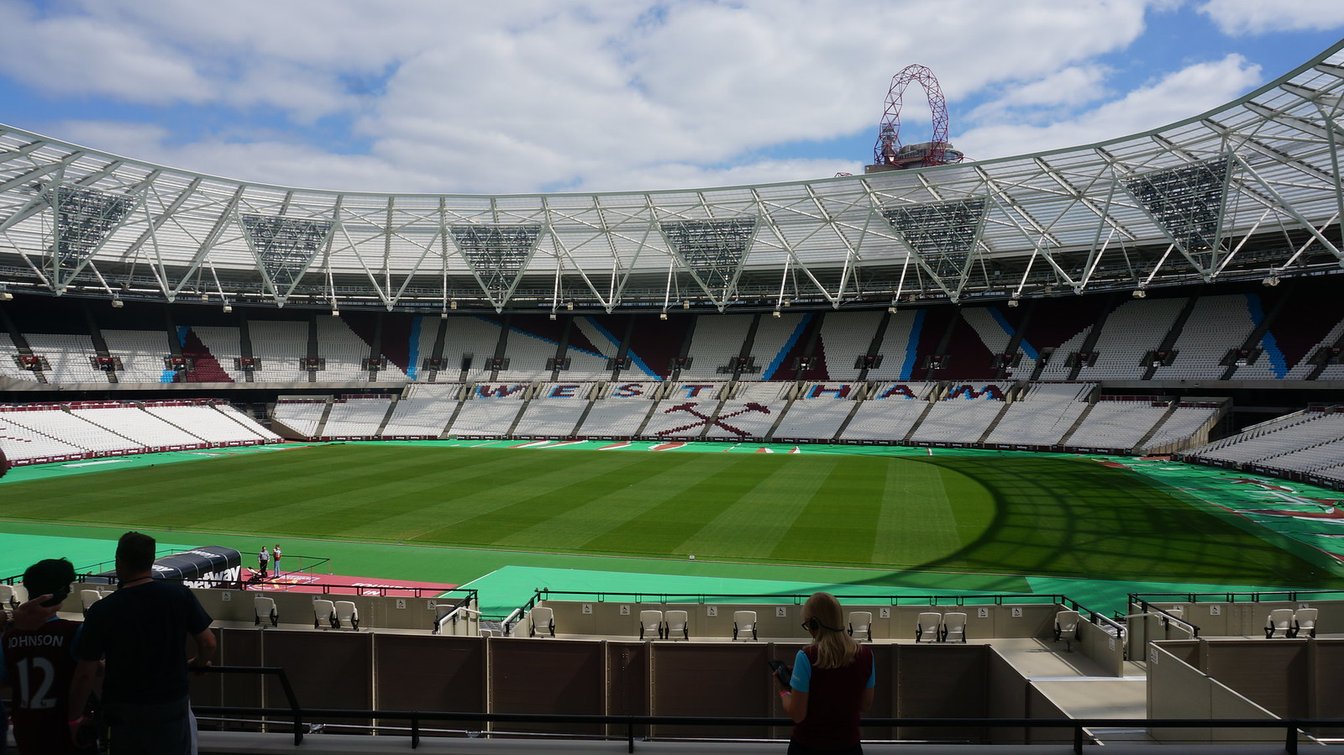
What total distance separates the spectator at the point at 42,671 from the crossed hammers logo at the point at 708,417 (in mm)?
54151

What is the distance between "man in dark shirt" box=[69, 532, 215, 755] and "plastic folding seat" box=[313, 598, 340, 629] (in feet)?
31.6

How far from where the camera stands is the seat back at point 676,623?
13133mm

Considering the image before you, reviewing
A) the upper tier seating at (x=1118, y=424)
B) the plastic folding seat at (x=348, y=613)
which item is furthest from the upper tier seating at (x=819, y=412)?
the plastic folding seat at (x=348, y=613)

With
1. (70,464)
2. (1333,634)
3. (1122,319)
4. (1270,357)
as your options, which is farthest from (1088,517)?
(70,464)

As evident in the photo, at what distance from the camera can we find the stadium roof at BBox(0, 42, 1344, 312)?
131 feet

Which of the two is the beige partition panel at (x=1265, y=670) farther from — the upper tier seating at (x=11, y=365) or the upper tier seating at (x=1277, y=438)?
the upper tier seating at (x=11, y=365)

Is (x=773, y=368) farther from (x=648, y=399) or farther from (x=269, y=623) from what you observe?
(x=269, y=623)

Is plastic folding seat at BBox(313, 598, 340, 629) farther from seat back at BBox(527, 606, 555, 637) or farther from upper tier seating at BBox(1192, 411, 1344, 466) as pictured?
upper tier seating at BBox(1192, 411, 1344, 466)

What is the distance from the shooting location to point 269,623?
1371 cm

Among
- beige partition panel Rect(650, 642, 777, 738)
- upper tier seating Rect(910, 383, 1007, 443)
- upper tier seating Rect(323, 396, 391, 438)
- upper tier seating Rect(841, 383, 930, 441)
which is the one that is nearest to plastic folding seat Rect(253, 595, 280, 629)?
beige partition panel Rect(650, 642, 777, 738)

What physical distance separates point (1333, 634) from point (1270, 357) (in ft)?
147

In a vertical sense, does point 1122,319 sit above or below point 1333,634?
above

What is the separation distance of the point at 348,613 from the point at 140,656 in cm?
1027

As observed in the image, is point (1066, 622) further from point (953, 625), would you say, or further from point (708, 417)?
point (708, 417)
